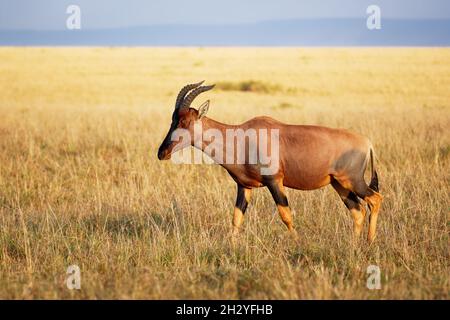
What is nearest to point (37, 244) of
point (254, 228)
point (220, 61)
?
point (254, 228)

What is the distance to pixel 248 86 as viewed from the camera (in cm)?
3397

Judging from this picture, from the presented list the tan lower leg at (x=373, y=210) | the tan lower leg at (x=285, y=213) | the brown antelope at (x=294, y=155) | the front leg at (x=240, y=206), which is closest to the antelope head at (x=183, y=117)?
the brown antelope at (x=294, y=155)

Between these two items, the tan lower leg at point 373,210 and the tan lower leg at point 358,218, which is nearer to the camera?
the tan lower leg at point 373,210

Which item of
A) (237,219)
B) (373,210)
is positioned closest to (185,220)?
(237,219)

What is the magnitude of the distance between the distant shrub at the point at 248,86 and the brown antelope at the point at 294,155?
25747 millimetres

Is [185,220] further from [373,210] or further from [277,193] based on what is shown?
[373,210]

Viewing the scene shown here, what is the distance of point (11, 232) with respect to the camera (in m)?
7.96

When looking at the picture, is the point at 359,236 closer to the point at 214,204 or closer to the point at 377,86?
the point at 214,204

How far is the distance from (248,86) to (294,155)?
2670cm

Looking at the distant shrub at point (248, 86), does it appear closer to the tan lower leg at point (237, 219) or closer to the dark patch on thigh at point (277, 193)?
the tan lower leg at point (237, 219)

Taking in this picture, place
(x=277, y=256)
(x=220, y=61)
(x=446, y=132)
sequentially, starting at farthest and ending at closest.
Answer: (x=220, y=61), (x=446, y=132), (x=277, y=256)

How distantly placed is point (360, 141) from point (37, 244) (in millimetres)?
3651

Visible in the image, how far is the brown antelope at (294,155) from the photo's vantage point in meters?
7.42

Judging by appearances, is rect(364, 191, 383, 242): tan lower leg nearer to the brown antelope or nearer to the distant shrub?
the brown antelope
